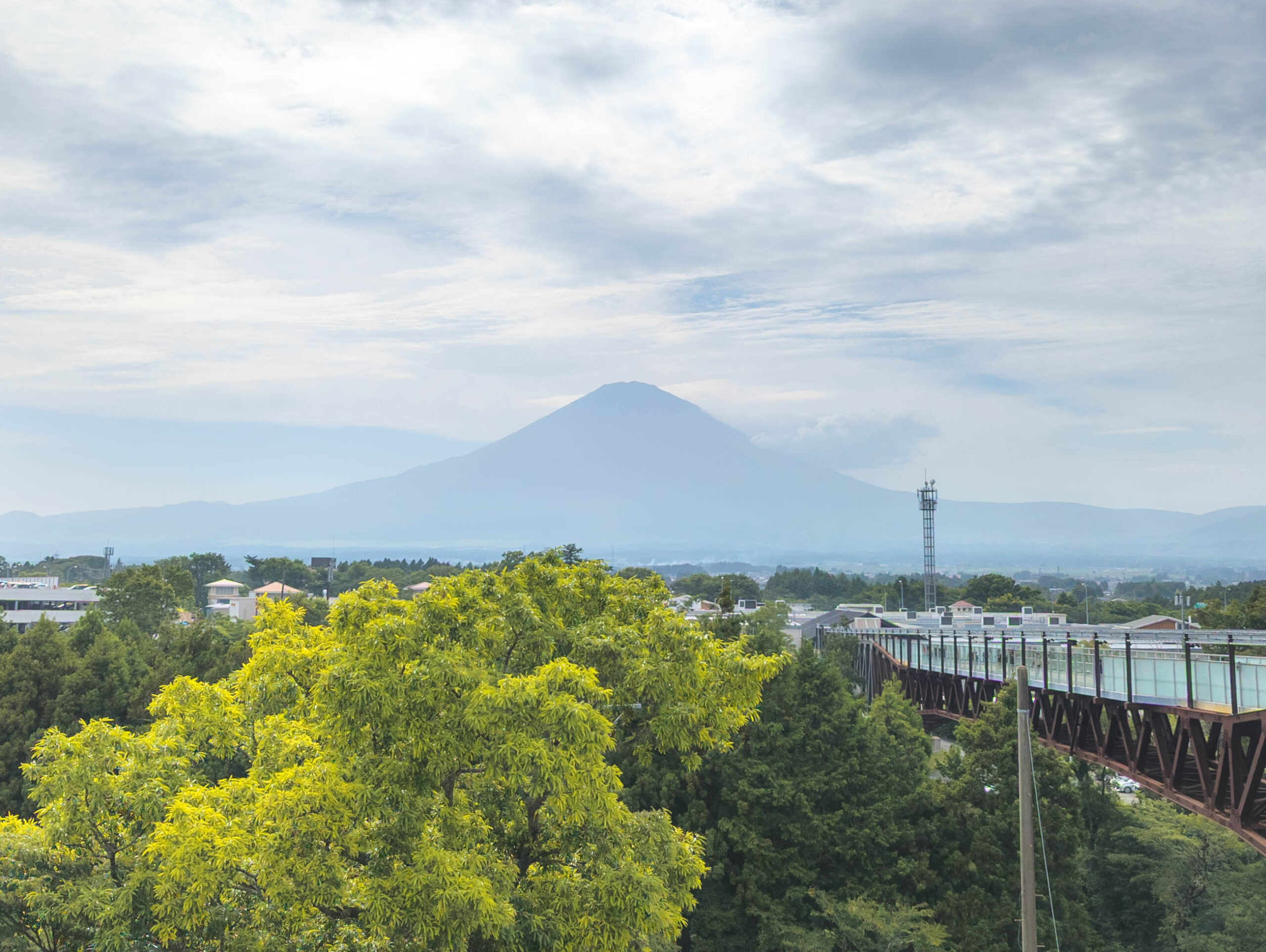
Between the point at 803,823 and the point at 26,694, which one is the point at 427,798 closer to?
the point at 803,823

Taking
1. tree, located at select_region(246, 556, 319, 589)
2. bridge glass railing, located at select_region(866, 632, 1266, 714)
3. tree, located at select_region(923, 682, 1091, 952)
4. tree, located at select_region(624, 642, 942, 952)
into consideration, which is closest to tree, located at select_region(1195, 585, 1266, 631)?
bridge glass railing, located at select_region(866, 632, 1266, 714)

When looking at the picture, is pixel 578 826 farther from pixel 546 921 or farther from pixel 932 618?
pixel 932 618

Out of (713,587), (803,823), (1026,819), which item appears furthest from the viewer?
(713,587)

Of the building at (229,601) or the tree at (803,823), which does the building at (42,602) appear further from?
the tree at (803,823)

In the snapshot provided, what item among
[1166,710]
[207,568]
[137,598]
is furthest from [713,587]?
[1166,710]

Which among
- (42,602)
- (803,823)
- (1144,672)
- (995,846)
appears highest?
(1144,672)

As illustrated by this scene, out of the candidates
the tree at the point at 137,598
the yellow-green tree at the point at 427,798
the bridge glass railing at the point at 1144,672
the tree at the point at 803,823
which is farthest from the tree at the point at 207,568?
the yellow-green tree at the point at 427,798

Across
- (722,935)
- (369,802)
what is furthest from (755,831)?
(369,802)
